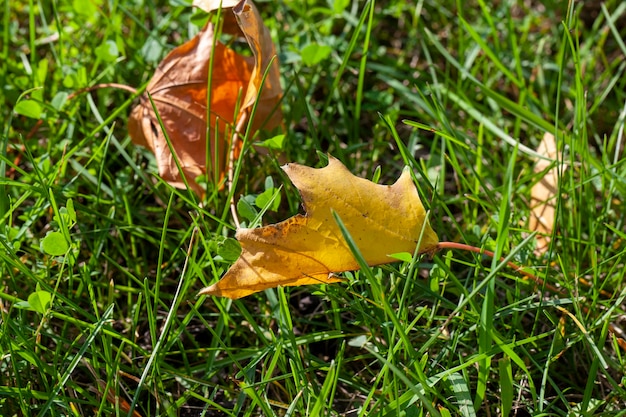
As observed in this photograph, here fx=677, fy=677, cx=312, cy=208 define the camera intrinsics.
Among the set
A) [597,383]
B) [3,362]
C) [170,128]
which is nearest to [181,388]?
[3,362]

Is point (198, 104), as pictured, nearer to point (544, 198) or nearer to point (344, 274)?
point (344, 274)

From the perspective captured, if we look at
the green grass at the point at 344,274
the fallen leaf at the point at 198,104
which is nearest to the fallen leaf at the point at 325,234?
the green grass at the point at 344,274

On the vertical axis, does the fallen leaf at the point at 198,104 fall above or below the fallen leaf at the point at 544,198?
above

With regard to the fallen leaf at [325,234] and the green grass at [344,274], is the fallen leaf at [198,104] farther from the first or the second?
the fallen leaf at [325,234]

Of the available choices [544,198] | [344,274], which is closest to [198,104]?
[344,274]

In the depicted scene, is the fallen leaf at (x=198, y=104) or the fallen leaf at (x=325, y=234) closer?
the fallen leaf at (x=325, y=234)

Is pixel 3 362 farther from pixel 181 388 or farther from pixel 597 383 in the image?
pixel 597 383

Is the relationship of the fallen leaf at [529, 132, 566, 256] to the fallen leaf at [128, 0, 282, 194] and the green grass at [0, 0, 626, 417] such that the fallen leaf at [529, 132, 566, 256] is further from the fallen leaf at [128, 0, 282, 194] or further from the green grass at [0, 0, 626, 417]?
the fallen leaf at [128, 0, 282, 194]
